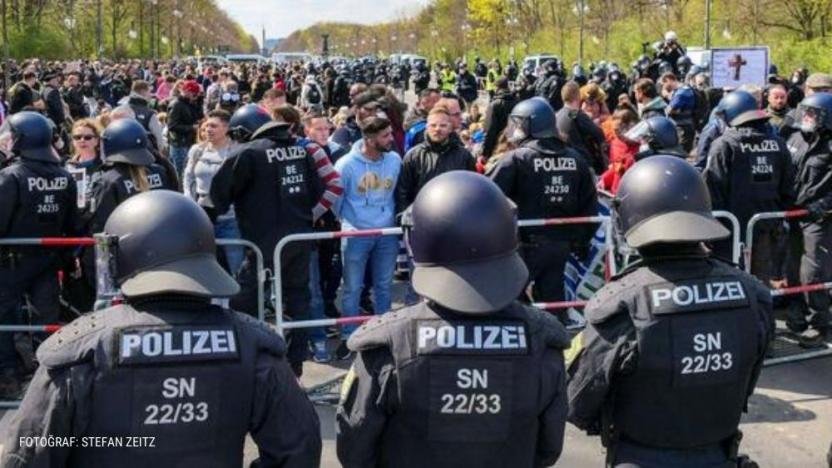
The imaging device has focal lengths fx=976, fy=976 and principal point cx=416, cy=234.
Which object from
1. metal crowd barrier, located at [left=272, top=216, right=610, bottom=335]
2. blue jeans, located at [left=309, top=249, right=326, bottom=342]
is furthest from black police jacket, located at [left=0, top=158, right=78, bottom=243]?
blue jeans, located at [left=309, top=249, right=326, bottom=342]

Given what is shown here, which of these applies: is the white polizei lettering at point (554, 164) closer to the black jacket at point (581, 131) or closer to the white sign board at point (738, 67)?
the black jacket at point (581, 131)

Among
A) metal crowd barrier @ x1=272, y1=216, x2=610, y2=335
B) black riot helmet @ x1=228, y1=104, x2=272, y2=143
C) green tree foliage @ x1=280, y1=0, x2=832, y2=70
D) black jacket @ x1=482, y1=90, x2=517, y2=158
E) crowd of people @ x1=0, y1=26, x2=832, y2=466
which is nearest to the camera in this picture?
crowd of people @ x1=0, y1=26, x2=832, y2=466

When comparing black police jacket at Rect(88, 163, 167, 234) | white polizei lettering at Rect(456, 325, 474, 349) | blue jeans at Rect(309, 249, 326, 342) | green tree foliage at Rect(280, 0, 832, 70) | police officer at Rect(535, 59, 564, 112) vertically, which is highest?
green tree foliage at Rect(280, 0, 832, 70)

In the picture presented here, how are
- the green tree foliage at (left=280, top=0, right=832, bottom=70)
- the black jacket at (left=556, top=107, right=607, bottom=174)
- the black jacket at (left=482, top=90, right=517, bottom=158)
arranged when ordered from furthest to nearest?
1. the green tree foliage at (left=280, top=0, right=832, bottom=70)
2. the black jacket at (left=482, top=90, right=517, bottom=158)
3. the black jacket at (left=556, top=107, right=607, bottom=174)

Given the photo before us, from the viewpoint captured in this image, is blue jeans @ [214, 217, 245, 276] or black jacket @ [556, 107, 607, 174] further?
black jacket @ [556, 107, 607, 174]

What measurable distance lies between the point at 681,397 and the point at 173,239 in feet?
5.74

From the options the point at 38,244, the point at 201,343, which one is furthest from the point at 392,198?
the point at 201,343

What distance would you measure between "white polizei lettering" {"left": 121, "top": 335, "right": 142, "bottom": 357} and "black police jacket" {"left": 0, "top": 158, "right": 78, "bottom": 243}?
413cm

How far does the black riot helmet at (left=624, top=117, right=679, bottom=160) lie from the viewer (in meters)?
7.36

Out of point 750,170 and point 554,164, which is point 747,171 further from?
point 554,164

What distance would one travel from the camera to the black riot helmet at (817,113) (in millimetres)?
7520

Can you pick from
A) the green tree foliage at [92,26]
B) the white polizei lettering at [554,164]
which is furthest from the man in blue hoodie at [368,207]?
the green tree foliage at [92,26]

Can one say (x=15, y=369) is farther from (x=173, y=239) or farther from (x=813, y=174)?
(x=813, y=174)

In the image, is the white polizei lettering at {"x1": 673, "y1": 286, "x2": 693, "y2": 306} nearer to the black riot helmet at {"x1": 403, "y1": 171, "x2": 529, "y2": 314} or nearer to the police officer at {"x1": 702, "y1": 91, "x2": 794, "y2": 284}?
the black riot helmet at {"x1": 403, "y1": 171, "x2": 529, "y2": 314}
